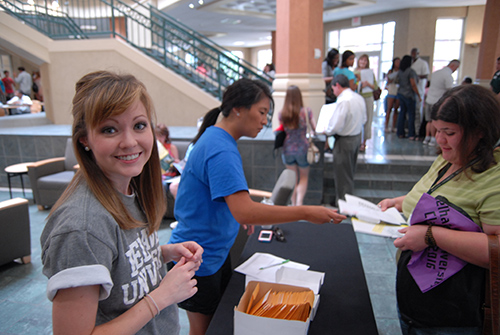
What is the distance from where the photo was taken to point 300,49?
5387mm

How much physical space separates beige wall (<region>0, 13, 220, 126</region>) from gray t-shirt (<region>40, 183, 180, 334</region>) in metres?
6.50

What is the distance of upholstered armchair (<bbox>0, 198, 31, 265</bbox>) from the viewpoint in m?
3.16

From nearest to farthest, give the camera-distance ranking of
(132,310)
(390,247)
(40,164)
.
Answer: (132,310), (390,247), (40,164)

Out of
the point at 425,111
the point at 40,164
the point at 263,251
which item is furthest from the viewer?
the point at 425,111

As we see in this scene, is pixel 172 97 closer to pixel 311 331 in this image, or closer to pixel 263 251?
pixel 263 251

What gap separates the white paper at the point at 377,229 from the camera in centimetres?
145

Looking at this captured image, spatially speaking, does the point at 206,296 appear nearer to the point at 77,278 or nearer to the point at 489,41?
the point at 77,278

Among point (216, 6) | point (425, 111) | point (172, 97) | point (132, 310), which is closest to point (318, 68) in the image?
point (425, 111)

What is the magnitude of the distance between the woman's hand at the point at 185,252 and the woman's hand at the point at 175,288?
9 cm

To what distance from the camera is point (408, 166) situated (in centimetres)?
529

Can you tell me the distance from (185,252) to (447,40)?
45.1 feet

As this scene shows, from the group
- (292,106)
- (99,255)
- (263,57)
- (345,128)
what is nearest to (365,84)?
(345,128)

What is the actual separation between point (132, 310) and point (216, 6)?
1085 centimetres

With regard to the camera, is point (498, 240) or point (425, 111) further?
point (425, 111)
